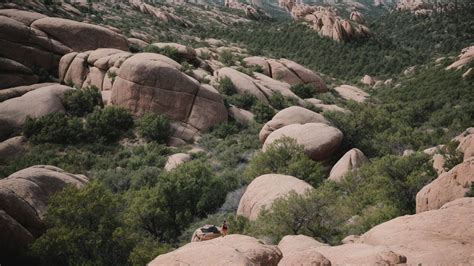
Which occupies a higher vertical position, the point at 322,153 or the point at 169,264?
the point at 169,264

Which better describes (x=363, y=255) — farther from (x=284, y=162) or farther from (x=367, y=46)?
(x=367, y=46)

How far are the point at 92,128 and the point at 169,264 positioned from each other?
30.4 m

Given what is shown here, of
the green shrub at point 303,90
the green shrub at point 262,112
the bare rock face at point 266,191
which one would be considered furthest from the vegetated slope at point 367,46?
the bare rock face at point 266,191

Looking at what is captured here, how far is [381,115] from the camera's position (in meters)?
45.2

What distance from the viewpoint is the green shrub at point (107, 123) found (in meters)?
37.7

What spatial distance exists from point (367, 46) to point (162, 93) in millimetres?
70759

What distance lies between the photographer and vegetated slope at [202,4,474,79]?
86062 mm

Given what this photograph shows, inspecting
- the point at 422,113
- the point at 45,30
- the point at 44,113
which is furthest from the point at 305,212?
the point at 422,113

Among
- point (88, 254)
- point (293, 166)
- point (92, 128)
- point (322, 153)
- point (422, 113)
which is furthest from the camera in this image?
point (422, 113)

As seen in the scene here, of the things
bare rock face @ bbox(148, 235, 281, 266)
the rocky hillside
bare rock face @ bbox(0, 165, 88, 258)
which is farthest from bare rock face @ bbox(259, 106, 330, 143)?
bare rock face @ bbox(148, 235, 281, 266)

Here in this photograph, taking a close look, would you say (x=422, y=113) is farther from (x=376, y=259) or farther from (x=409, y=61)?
(x=376, y=259)

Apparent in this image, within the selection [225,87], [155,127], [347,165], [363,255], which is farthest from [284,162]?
[225,87]

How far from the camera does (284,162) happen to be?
2975 centimetres

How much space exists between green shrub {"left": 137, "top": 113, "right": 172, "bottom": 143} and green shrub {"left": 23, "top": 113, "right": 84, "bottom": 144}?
6403 millimetres
